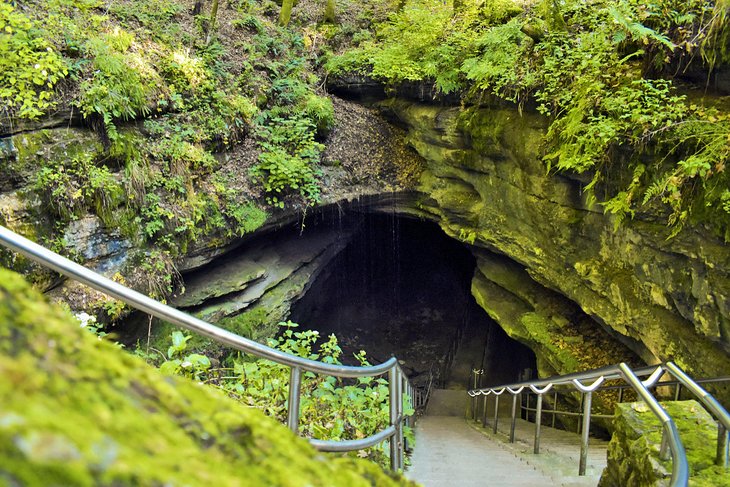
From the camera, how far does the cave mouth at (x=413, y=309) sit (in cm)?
1292

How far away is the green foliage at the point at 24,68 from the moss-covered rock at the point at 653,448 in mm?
7545

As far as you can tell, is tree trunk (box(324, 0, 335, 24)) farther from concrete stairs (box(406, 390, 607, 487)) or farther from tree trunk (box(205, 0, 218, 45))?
concrete stairs (box(406, 390, 607, 487))

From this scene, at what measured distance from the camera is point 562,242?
712 centimetres

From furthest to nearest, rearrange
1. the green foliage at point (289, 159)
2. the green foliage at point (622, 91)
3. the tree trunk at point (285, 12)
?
the tree trunk at point (285, 12), the green foliage at point (289, 159), the green foliage at point (622, 91)

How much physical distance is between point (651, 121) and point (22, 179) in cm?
771

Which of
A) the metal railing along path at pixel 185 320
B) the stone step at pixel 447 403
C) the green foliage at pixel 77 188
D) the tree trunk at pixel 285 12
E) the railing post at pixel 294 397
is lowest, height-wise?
the stone step at pixel 447 403

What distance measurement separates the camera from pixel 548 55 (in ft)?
21.6

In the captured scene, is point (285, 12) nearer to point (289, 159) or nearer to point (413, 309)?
point (289, 159)

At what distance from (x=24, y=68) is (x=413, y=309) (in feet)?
36.5

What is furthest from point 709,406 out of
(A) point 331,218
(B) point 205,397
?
(A) point 331,218

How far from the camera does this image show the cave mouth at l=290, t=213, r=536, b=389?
42.4ft

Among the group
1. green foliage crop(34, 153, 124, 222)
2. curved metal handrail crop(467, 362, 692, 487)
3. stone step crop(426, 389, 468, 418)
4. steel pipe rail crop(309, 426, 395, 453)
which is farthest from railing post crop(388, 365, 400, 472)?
stone step crop(426, 389, 468, 418)

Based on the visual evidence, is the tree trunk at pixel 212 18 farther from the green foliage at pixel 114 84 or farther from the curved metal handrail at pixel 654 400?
the curved metal handrail at pixel 654 400

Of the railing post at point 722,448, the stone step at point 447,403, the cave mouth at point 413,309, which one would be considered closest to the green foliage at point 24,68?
the cave mouth at point 413,309
